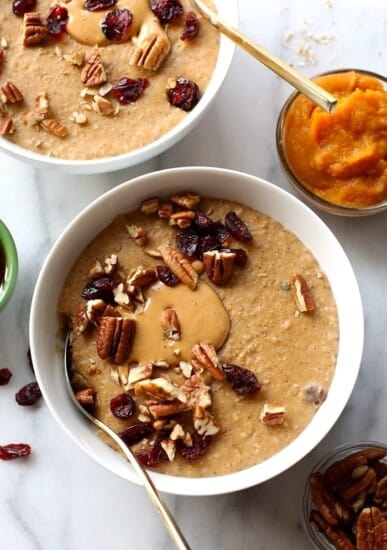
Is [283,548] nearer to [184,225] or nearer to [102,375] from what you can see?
[102,375]

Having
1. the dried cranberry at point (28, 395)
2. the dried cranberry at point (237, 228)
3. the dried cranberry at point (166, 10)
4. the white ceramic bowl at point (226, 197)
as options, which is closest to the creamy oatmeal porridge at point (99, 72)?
the dried cranberry at point (166, 10)

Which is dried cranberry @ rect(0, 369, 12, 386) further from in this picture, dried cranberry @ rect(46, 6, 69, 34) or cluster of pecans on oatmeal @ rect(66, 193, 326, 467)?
A: dried cranberry @ rect(46, 6, 69, 34)

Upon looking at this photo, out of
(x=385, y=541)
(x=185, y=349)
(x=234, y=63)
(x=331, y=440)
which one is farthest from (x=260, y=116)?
(x=385, y=541)

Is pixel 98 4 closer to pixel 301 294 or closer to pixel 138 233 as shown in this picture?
pixel 138 233

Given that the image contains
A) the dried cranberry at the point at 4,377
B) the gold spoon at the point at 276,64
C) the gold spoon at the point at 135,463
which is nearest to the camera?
the gold spoon at the point at 135,463

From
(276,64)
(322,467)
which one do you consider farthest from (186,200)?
(322,467)

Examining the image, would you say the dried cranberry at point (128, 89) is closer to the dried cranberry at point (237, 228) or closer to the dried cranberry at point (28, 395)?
the dried cranberry at point (237, 228)

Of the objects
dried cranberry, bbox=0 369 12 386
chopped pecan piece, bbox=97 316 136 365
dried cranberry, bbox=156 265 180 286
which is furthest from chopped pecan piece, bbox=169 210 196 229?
dried cranberry, bbox=0 369 12 386
